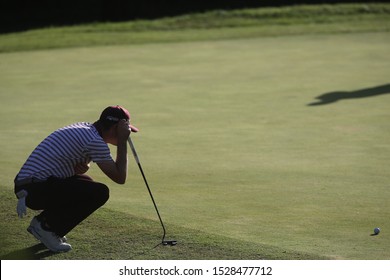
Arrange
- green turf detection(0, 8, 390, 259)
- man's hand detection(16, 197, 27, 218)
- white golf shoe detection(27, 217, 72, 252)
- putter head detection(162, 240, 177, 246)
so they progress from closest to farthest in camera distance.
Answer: man's hand detection(16, 197, 27, 218), white golf shoe detection(27, 217, 72, 252), putter head detection(162, 240, 177, 246), green turf detection(0, 8, 390, 259)

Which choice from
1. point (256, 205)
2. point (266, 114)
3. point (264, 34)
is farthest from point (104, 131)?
point (264, 34)

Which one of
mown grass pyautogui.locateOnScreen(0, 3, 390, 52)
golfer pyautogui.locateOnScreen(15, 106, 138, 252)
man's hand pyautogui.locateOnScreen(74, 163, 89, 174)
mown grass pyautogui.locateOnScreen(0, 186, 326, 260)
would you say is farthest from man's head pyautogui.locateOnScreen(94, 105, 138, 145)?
mown grass pyautogui.locateOnScreen(0, 3, 390, 52)

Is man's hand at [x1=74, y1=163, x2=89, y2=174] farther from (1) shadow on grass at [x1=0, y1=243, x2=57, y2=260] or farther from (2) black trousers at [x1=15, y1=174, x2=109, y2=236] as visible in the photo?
(1) shadow on grass at [x1=0, y1=243, x2=57, y2=260]

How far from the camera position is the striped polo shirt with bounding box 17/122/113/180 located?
6492mm

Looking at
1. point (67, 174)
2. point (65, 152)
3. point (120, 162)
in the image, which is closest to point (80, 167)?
point (67, 174)

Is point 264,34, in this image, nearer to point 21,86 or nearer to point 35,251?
point 21,86

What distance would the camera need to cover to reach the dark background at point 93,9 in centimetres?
2664

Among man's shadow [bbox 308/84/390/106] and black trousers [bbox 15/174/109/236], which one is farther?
man's shadow [bbox 308/84/390/106]

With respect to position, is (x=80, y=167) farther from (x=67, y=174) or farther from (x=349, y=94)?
(x=349, y=94)

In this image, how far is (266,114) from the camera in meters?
12.8

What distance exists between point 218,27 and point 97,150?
17927 millimetres

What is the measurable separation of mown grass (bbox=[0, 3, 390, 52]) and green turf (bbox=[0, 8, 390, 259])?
1.28m

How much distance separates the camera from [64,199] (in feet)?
21.4

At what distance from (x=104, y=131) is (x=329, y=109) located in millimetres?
7081
